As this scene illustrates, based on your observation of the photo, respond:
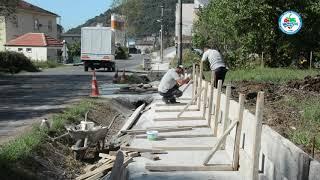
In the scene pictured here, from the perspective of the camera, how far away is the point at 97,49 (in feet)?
137

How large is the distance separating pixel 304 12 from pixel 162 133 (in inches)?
727

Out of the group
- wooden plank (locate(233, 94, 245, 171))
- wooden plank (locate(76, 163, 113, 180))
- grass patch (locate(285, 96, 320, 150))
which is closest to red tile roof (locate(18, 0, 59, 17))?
wooden plank (locate(76, 163, 113, 180))

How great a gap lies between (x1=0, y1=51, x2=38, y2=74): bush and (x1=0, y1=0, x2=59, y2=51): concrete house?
70.4 feet

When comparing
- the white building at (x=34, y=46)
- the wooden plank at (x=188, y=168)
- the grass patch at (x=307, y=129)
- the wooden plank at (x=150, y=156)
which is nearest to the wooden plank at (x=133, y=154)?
the wooden plank at (x=150, y=156)

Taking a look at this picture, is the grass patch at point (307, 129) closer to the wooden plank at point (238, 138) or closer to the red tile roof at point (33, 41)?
the wooden plank at point (238, 138)

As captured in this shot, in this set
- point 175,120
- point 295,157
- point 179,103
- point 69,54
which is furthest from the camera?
point 69,54

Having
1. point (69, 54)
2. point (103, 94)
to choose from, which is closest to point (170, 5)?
point (69, 54)

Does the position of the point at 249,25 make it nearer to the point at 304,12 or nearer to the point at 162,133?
the point at 304,12

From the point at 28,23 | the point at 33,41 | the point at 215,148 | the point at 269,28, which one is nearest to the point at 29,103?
the point at 215,148

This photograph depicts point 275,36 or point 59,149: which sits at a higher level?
point 275,36

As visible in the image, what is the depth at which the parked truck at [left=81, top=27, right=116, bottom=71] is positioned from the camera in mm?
41594

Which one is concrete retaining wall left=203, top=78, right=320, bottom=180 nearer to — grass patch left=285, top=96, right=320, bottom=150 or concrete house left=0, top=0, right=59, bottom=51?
A: grass patch left=285, top=96, right=320, bottom=150

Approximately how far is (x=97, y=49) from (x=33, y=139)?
31.2 m

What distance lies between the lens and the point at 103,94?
2177 cm
